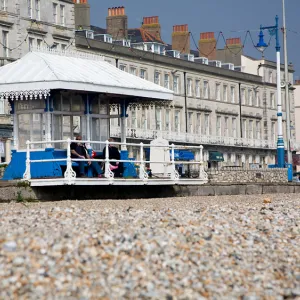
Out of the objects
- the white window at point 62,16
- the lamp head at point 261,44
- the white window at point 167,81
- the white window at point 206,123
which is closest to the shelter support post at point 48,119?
the lamp head at point 261,44

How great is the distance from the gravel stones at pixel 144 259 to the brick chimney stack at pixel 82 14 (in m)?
62.5

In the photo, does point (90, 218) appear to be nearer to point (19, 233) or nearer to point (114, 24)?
point (19, 233)

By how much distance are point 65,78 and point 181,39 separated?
6447 cm

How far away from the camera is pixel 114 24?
3214 inches

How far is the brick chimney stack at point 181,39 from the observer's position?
294 feet

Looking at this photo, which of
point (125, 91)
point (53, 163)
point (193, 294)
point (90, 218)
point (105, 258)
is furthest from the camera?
point (125, 91)

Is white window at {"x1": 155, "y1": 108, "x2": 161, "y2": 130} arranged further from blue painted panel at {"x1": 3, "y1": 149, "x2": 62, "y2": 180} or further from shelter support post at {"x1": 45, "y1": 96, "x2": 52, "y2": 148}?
shelter support post at {"x1": 45, "y1": 96, "x2": 52, "y2": 148}

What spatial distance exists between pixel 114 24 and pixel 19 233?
69613mm

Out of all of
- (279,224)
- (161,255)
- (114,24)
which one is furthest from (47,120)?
(114,24)

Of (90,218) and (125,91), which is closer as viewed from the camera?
(90,218)

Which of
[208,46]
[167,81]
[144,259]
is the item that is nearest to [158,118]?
[167,81]

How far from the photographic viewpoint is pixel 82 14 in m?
78.4

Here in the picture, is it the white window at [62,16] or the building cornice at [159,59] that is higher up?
the white window at [62,16]

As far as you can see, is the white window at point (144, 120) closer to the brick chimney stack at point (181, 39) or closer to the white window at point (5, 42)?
the brick chimney stack at point (181, 39)
